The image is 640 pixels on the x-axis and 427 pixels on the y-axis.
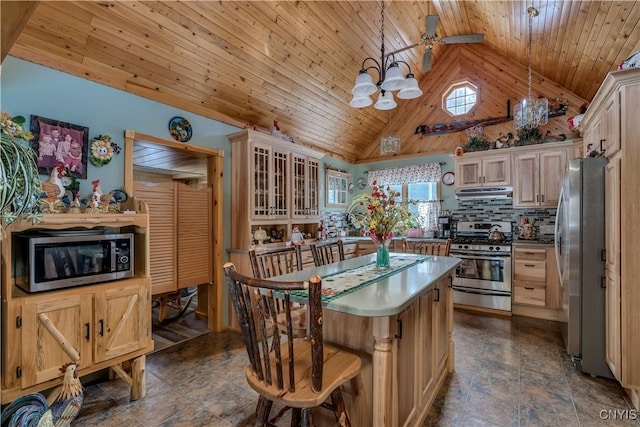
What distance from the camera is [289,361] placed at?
1.25 m

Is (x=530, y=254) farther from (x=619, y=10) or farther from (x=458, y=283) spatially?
(x=619, y=10)

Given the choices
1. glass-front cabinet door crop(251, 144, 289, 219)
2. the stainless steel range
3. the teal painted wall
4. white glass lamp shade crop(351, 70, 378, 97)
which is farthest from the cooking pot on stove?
the teal painted wall

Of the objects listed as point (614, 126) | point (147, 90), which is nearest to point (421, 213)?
point (614, 126)

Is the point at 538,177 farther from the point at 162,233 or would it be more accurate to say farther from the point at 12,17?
the point at 12,17

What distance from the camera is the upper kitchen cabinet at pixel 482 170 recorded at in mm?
4375

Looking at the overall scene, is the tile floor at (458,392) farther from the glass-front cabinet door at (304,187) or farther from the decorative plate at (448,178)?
the decorative plate at (448,178)

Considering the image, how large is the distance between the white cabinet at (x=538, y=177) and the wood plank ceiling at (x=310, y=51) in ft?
1.97

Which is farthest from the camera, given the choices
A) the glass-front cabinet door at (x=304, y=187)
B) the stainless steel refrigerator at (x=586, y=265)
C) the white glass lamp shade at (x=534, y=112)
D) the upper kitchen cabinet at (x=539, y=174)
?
the glass-front cabinet door at (x=304, y=187)

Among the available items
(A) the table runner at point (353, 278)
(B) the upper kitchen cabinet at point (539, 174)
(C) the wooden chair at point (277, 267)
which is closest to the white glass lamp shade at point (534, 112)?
(B) the upper kitchen cabinet at point (539, 174)

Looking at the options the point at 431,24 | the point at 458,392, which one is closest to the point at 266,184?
the point at 431,24

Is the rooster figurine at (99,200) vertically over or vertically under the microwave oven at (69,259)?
over

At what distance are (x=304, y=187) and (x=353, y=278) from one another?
8.63ft

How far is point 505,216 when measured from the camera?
466 centimetres

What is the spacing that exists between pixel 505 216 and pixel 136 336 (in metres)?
5.01
